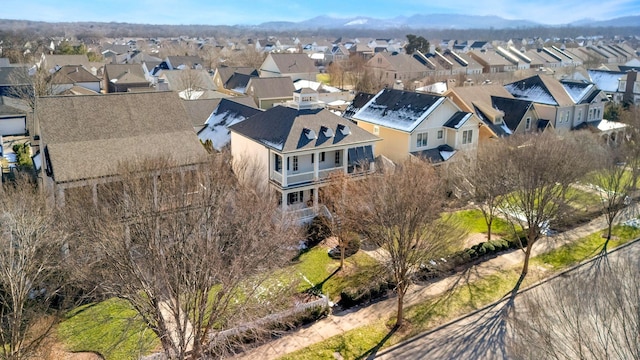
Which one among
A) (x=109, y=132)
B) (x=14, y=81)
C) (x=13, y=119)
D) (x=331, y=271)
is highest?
(x=14, y=81)

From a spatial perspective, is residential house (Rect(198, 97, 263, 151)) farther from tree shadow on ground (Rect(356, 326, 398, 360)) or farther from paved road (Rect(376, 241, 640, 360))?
paved road (Rect(376, 241, 640, 360))

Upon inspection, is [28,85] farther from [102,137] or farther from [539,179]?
[539,179]

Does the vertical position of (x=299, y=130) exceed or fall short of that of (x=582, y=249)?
it exceeds it

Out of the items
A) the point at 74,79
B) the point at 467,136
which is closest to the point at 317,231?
the point at 467,136

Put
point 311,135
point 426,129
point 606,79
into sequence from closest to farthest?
point 311,135, point 426,129, point 606,79

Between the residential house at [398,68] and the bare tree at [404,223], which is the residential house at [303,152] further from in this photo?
the residential house at [398,68]

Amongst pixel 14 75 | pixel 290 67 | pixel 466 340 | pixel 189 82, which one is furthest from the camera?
pixel 290 67
